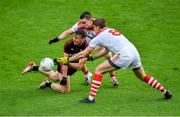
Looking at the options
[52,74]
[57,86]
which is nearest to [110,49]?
[57,86]

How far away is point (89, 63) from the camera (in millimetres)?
18141

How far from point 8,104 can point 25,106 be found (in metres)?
0.47

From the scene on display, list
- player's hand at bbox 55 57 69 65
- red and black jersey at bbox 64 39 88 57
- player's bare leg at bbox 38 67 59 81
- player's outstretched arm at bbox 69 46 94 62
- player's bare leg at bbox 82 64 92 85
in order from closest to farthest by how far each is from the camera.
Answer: player's outstretched arm at bbox 69 46 94 62
player's hand at bbox 55 57 69 65
red and black jersey at bbox 64 39 88 57
player's bare leg at bbox 38 67 59 81
player's bare leg at bbox 82 64 92 85

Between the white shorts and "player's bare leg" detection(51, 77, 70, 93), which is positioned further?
"player's bare leg" detection(51, 77, 70, 93)

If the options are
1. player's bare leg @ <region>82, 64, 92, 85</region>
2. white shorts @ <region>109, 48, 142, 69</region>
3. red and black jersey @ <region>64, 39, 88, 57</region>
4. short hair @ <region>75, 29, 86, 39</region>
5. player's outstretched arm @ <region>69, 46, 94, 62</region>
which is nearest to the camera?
white shorts @ <region>109, 48, 142, 69</region>

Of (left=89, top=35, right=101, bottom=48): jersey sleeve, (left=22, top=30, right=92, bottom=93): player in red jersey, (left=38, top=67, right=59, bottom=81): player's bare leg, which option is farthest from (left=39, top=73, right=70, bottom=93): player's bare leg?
(left=89, top=35, right=101, bottom=48): jersey sleeve

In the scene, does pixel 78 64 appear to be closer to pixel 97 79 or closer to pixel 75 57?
pixel 75 57

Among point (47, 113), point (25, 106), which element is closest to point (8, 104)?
point (25, 106)

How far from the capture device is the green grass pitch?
43.4 feet

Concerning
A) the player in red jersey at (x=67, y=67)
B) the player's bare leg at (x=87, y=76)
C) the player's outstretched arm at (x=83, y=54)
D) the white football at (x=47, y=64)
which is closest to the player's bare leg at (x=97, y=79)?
the player's outstretched arm at (x=83, y=54)

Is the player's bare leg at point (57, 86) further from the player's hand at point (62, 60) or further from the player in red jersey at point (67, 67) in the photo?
the player's hand at point (62, 60)

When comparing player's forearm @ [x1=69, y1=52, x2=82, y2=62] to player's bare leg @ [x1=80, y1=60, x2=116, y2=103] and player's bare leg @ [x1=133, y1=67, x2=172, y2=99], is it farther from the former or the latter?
player's bare leg @ [x1=133, y1=67, x2=172, y2=99]

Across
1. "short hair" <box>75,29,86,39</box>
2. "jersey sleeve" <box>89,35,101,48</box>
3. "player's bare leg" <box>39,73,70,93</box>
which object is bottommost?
"player's bare leg" <box>39,73,70,93</box>

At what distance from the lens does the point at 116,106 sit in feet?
43.5
